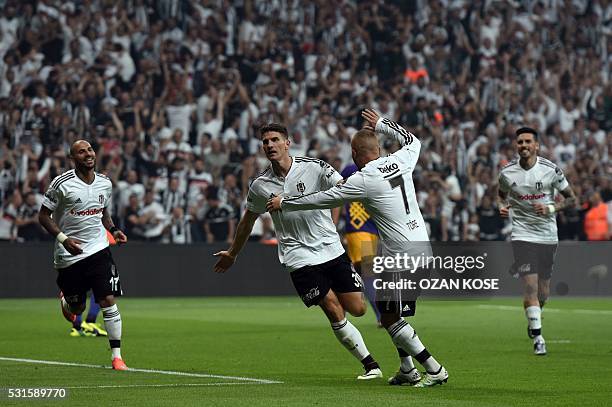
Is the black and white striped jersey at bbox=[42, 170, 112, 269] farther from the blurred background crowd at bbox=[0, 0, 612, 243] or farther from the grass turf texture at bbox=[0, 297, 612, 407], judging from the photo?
the blurred background crowd at bbox=[0, 0, 612, 243]

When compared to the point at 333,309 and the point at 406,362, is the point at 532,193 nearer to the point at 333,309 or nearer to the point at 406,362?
the point at 333,309

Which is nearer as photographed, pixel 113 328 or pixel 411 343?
pixel 411 343

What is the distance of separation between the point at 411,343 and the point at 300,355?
3.87 metres

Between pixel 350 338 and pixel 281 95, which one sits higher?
pixel 281 95

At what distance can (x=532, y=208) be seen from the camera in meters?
15.6

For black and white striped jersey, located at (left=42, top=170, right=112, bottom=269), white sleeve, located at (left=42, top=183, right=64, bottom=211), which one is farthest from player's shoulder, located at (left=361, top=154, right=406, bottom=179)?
white sleeve, located at (left=42, top=183, right=64, bottom=211)

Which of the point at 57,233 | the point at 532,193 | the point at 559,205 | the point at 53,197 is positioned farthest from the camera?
the point at 532,193

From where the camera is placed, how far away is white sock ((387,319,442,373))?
10925mm

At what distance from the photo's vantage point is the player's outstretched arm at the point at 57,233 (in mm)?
12961

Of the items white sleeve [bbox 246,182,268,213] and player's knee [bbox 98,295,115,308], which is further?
player's knee [bbox 98,295,115,308]

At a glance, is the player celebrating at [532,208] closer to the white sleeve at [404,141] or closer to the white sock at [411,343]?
the white sleeve at [404,141]

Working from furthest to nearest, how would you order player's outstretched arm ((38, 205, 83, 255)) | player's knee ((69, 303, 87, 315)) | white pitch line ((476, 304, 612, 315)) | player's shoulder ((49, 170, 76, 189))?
1. white pitch line ((476, 304, 612, 315))
2. player's knee ((69, 303, 87, 315))
3. player's shoulder ((49, 170, 76, 189))
4. player's outstretched arm ((38, 205, 83, 255))

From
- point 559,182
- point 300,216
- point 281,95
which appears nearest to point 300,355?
point 300,216

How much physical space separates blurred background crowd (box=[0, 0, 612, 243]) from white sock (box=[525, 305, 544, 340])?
A: 10.3 metres
